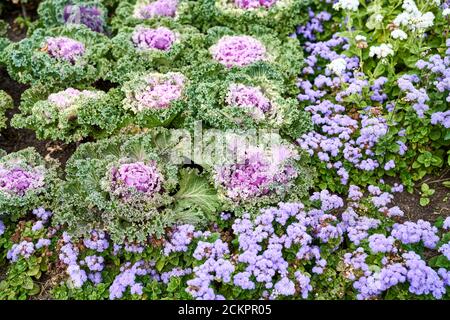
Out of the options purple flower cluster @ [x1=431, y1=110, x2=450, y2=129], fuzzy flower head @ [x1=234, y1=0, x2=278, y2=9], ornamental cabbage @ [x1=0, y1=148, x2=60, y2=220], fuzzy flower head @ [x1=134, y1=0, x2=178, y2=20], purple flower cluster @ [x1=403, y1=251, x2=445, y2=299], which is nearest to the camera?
purple flower cluster @ [x1=403, y1=251, x2=445, y2=299]

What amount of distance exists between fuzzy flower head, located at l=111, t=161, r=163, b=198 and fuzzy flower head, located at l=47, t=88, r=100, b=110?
104 cm

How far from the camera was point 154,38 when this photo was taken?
5.75 metres

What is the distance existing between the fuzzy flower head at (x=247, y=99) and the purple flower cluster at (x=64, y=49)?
1.72 meters

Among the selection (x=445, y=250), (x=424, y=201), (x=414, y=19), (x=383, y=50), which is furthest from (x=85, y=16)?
(x=445, y=250)

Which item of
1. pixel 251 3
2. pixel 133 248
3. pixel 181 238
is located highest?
pixel 251 3

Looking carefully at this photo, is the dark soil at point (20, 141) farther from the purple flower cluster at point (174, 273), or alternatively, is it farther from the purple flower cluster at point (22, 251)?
the purple flower cluster at point (174, 273)

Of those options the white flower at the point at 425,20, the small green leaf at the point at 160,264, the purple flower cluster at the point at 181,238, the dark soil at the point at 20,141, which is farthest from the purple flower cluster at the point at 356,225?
the dark soil at the point at 20,141

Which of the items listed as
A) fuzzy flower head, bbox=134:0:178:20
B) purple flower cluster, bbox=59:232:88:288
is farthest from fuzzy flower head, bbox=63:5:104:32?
purple flower cluster, bbox=59:232:88:288

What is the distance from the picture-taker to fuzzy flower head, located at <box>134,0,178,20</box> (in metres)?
6.30

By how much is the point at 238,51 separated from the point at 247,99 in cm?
90

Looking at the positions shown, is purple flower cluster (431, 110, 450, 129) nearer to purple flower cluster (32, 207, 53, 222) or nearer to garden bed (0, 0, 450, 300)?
garden bed (0, 0, 450, 300)

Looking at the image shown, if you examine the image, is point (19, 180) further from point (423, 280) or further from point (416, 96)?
point (416, 96)

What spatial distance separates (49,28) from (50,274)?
3.03 meters
